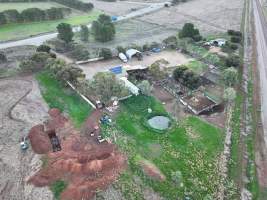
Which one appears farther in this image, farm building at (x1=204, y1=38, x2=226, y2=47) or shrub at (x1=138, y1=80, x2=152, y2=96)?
farm building at (x1=204, y1=38, x2=226, y2=47)

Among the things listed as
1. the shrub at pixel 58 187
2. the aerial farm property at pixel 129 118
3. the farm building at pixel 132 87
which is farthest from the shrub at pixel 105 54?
the shrub at pixel 58 187

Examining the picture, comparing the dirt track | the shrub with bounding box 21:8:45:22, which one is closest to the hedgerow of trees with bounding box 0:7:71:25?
the shrub with bounding box 21:8:45:22

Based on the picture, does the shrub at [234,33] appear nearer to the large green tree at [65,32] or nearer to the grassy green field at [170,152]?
the large green tree at [65,32]

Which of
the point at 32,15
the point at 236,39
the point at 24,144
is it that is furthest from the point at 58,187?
the point at 32,15

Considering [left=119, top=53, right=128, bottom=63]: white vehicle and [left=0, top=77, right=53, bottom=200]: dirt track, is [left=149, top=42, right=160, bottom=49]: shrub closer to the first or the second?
[left=119, top=53, right=128, bottom=63]: white vehicle

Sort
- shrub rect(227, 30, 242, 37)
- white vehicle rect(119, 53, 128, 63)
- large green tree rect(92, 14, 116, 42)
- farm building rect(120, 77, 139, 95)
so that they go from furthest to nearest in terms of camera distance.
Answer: shrub rect(227, 30, 242, 37) → large green tree rect(92, 14, 116, 42) → white vehicle rect(119, 53, 128, 63) → farm building rect(120, 77, 139, 95)

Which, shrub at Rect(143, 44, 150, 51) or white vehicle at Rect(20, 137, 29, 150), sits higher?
shrub at Rect(143, 44, 150, 51)
